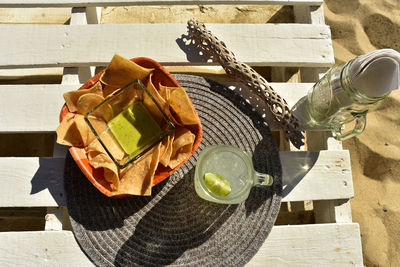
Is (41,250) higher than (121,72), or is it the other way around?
(121,72)

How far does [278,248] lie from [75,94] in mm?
576

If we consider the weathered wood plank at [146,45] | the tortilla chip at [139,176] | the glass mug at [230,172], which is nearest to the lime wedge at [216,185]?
the glass mug at [230,172]

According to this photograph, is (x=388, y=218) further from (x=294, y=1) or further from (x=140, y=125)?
(x=140, y=125)

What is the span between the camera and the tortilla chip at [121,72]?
65cm

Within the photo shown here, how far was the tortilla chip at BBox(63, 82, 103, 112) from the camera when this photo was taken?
642mm

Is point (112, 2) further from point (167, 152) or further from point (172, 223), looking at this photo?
point (172, 223)

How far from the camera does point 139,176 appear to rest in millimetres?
634

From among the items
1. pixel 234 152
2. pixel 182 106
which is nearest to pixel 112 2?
pixel 182 106

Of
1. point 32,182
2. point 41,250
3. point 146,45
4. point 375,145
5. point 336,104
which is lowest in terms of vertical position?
point 375,145

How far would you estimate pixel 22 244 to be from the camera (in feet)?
2.49

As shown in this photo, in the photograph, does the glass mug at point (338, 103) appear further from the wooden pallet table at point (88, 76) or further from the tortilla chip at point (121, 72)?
the tortilla chip at point (121, 72)

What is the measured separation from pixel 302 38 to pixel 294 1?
0.38ft

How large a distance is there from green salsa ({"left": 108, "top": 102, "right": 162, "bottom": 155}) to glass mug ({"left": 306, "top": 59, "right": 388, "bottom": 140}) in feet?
1.24

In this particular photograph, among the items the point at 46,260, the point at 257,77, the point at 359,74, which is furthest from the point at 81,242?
the point at 359,74
